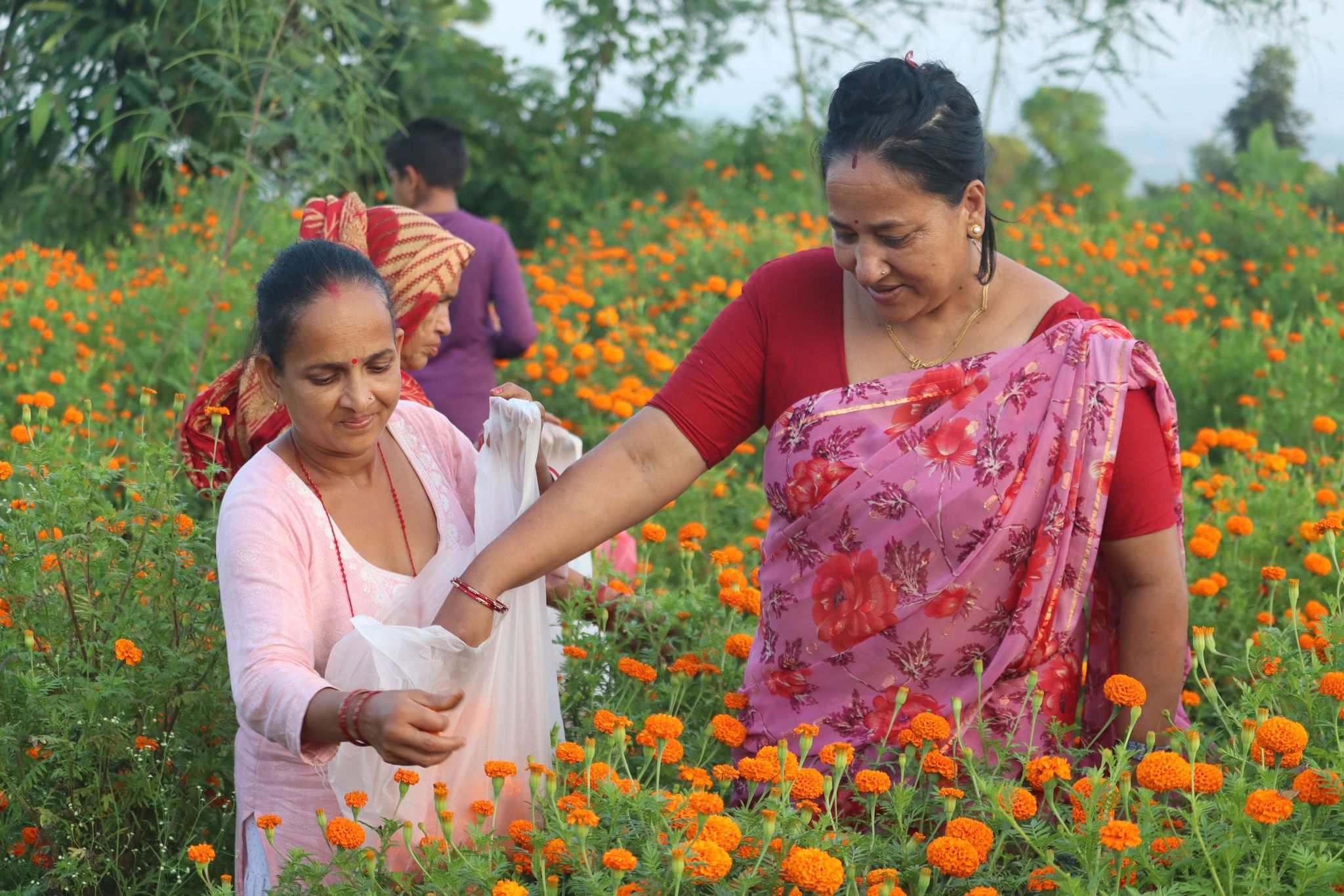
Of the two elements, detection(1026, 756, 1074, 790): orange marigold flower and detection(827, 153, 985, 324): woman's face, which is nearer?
detection(1026, 756, 1074, 790): orange marigold flower

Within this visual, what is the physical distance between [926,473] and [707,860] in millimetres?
869

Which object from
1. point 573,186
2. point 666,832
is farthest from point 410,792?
point 573,186

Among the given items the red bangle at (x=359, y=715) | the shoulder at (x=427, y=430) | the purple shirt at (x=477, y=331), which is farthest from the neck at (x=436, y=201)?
the red bangle at (x=359, y=715)

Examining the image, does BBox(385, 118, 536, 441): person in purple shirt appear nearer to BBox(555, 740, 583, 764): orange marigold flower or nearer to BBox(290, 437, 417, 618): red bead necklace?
BBox(290, 437, 417, 618): red bead necklace

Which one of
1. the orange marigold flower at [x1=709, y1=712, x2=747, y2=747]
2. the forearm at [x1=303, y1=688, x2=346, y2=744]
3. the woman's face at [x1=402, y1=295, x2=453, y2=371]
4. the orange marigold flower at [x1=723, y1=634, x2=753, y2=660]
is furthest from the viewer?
the woman's face at [x1=402, y1=295, x2=453, y2=371]

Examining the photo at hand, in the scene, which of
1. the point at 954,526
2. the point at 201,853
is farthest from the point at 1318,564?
the point at 201,853

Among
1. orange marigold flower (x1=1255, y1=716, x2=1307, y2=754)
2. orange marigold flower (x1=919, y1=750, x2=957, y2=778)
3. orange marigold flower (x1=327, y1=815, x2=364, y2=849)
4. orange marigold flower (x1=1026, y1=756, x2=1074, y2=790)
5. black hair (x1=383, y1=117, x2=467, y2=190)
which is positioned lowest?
orange marigold flower (x1=327, y1=815, x2=364, y2=849)

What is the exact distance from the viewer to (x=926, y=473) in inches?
88.5

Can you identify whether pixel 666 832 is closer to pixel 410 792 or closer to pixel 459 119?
pixel 410 792

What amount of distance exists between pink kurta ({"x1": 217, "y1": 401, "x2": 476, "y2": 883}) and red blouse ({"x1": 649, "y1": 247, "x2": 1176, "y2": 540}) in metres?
0.50

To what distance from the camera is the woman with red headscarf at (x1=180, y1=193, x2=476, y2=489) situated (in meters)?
2.60

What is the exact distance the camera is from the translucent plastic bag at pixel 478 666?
1991 mm

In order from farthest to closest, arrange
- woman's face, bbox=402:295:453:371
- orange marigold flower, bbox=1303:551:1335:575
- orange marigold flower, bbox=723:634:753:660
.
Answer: woman's face, bbox=402:295:453:371, orange marigold flower, bbox=1303:551:1335:575, orange marigold flower, bbox=723:634:753:660

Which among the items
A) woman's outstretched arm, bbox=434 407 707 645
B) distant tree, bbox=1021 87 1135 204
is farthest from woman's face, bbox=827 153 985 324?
distant tree, bbox=1021 87 1135 204
